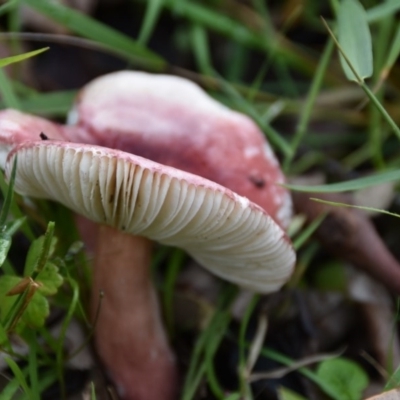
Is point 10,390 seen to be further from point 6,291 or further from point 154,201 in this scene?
point 154,201

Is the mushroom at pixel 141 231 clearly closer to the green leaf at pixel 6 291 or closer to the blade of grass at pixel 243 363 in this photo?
the blade of grass at pixel 243 363

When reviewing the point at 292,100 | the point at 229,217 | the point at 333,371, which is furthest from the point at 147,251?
the point at 292,100

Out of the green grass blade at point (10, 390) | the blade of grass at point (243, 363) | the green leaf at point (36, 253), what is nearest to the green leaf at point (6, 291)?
the green leaf at point (36, 253)

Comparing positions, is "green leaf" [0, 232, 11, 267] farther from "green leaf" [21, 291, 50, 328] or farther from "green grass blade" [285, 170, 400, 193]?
"green grass blade" [285, 170, 400, 193]

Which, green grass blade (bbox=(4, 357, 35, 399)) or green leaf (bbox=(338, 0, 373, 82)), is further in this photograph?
green leaf (bbox=(338, 0, 373, 82))

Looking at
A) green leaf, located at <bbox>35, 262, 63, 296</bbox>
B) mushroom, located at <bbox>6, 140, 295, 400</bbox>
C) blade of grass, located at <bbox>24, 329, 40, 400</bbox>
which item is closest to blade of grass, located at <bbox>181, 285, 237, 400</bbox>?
mushroom, located at <bbox>6, 140, 295, 400</bbox>

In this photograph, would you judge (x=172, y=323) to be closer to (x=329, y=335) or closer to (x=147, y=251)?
(x=147, y=251)
